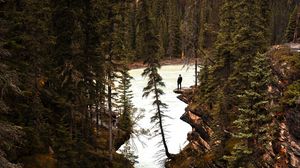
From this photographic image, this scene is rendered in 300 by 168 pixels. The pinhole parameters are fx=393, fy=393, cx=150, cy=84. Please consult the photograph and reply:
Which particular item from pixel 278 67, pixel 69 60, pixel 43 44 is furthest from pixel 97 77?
pixel 278 67

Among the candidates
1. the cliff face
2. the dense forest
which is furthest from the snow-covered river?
the cliff face

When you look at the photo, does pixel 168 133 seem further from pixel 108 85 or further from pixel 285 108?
pixel 285 108

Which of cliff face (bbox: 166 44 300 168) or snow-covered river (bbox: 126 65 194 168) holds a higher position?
cliff face (bbox: 166 44 300 168)

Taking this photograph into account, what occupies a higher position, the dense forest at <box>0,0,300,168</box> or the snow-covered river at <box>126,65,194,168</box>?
the dense forest at <box>0,0,300,168</box>

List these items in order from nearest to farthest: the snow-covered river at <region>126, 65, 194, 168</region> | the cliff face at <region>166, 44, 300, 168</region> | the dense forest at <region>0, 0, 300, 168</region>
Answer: the cliff face at <region>166, 44, 300, 168</region> < the dense forest at <region>0, 0, 300, 168</region> < the snow-covered river at <region>126, 65, 194, 168</region>

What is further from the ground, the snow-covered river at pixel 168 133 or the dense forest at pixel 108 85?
the dense forest at pixel 108 85

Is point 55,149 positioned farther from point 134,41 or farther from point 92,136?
point 134,41

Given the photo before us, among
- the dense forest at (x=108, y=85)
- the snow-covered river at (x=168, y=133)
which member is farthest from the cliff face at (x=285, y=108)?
the snow-covered river at (x=168, y=133)

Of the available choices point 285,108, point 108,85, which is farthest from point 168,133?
point 285,108

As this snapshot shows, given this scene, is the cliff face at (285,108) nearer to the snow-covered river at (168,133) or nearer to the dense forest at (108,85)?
the dense forest at (108,85)

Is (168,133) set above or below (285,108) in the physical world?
below

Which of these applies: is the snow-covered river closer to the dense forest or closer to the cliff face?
the dense forest

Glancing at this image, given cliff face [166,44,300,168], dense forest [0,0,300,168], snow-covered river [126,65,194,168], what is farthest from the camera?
snow-covered river [126,65,194,168]

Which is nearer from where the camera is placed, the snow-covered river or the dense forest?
the dense forest
